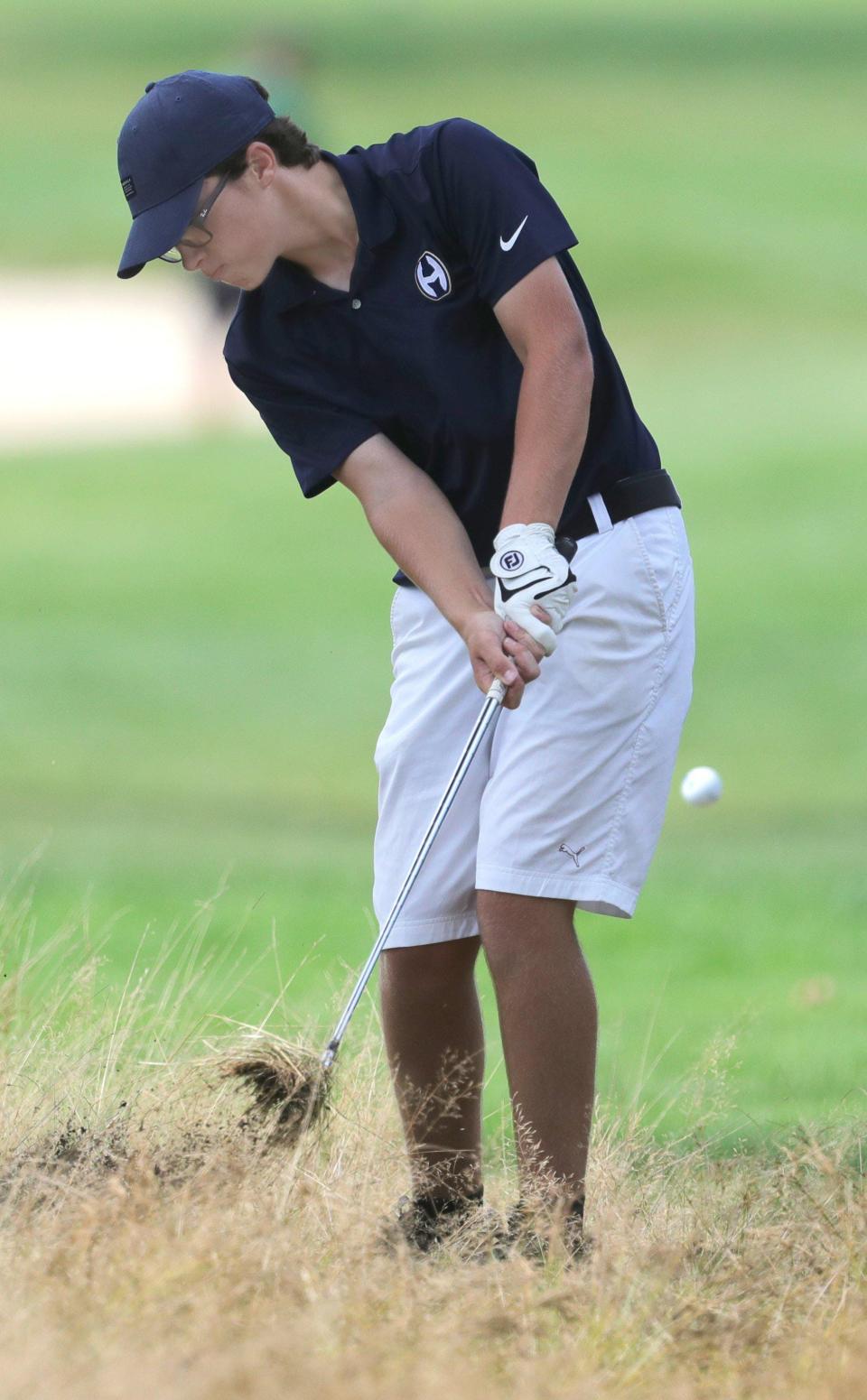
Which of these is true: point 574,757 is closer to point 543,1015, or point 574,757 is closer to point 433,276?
point 543,1015

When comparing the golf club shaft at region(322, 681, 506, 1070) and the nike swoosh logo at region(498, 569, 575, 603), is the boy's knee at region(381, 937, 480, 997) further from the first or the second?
the nike swoosh logo at region(498, 569, 575, 603)

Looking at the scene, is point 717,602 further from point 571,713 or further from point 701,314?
point 701,314

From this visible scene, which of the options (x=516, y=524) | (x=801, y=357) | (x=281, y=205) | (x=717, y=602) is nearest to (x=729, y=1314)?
(x=516, y=524)

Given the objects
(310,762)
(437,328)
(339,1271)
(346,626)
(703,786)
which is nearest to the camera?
(339,1271)

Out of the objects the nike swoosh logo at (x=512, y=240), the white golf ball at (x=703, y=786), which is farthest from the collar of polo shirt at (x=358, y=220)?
the white golf ball at (x=703, y=786)

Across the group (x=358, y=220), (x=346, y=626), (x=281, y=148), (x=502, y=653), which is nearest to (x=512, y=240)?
(x=358, y=220)

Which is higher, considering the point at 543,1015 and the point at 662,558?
the point at 662,558

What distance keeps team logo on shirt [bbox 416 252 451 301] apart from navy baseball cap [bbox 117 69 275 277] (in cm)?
38

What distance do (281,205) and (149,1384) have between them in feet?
7.21

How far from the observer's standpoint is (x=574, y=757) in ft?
12.5

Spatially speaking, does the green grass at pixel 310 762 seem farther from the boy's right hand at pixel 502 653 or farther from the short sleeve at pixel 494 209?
the short sleeve at pixel 494 209

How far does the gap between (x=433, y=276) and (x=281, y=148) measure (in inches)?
14.3

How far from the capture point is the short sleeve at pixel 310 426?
13.5 ft

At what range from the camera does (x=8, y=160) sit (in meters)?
34.5
